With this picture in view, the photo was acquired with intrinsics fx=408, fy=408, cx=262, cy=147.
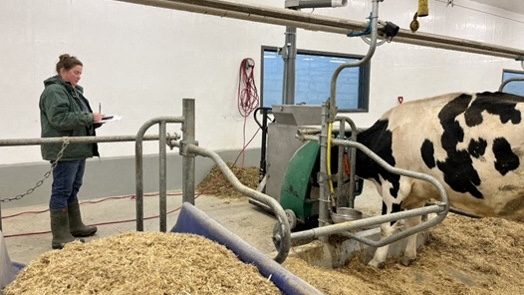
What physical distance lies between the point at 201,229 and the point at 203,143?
10.8 ft

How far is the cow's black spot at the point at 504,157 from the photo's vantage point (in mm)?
2221

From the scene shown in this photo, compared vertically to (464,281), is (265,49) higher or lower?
higher

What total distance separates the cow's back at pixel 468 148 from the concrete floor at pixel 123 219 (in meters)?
1.13

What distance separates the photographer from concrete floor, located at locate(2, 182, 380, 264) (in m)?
2.80

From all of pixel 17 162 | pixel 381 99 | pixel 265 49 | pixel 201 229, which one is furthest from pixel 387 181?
pixel 381 99

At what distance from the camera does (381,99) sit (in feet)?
20.9

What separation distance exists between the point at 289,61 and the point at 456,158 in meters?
1.97

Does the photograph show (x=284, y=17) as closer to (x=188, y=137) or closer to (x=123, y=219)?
(x=188, y=137)

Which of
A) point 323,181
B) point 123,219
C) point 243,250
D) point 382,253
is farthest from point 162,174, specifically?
point 123,219

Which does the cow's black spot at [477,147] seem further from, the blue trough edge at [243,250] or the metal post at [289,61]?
the metal post at [289,61]

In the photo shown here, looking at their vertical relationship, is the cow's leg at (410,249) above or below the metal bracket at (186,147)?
below

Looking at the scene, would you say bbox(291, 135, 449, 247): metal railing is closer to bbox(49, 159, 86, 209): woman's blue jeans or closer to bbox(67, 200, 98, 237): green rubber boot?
bbox(49, 159, 86, 209): woman's blue jeans

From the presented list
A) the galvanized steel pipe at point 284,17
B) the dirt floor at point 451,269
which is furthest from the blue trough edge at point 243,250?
the galvanized steel pipe at point 284,17

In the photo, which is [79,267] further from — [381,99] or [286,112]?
[381,99]
